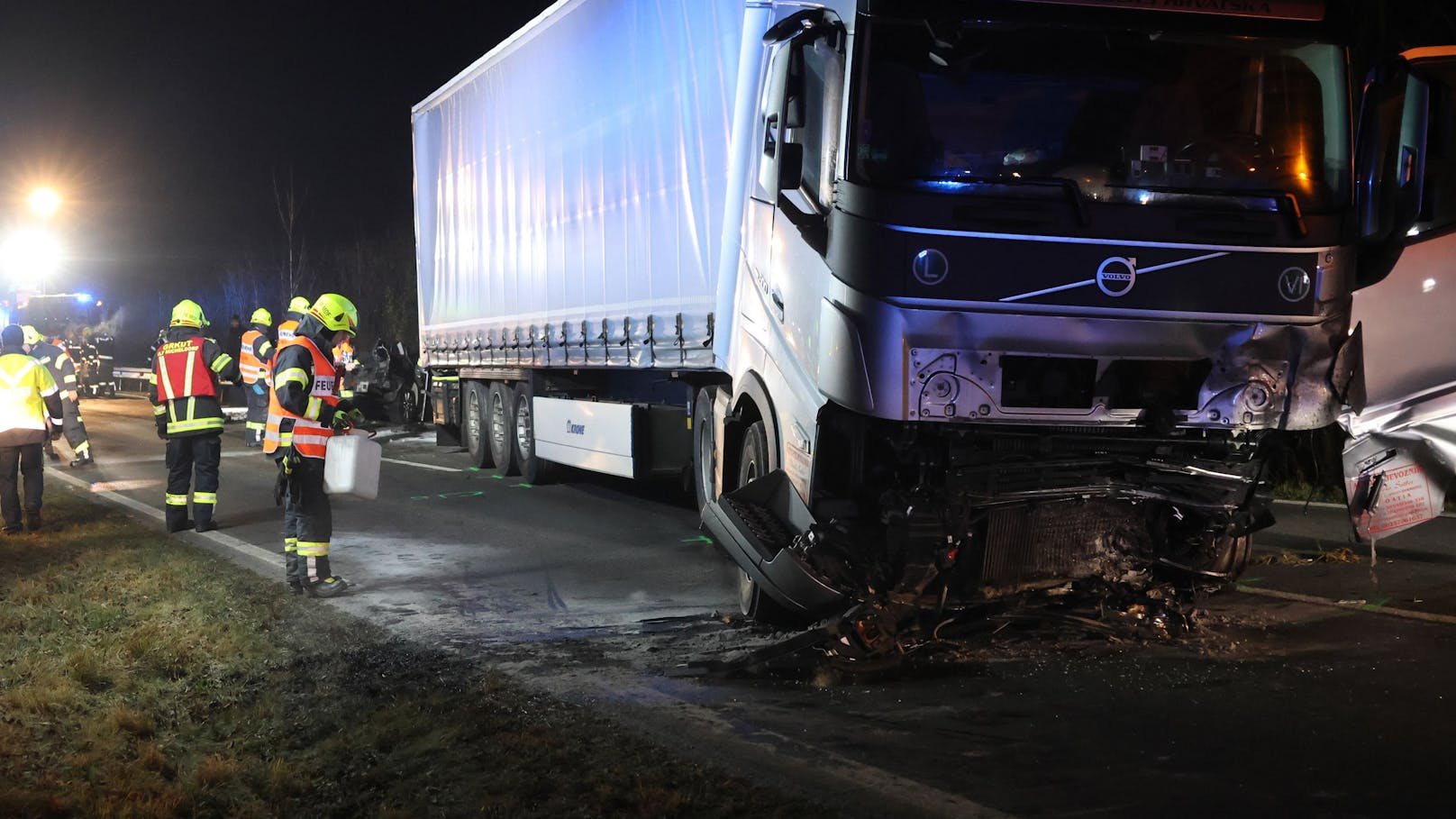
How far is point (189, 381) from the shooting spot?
12.3 meters

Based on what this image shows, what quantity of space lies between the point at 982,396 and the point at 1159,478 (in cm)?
108

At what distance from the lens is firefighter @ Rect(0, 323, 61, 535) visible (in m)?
12.1

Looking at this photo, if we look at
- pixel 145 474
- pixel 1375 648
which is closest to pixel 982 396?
pixel 1375 648

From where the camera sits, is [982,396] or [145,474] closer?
[982,396]

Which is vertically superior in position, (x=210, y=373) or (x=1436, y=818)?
(x=210, y=373)

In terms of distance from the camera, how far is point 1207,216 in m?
6.02

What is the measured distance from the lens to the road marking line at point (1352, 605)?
718cm

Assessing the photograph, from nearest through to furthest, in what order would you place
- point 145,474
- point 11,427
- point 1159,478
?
1. point 1159,478
2. point 11,427
3. point 145,474

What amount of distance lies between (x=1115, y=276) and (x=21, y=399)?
10054mm

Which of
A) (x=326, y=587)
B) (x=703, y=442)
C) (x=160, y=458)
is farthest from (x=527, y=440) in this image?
(x=160, y=458)

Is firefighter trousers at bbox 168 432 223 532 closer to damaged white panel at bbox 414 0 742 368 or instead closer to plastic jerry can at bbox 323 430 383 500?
plastic jerry can at bbox 323 430 383 500

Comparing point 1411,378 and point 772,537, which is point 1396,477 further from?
point 772,537

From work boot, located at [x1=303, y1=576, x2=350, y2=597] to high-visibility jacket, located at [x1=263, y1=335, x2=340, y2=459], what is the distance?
84cm

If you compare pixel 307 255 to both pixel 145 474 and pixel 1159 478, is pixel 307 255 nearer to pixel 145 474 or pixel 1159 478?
pixel 145 474
